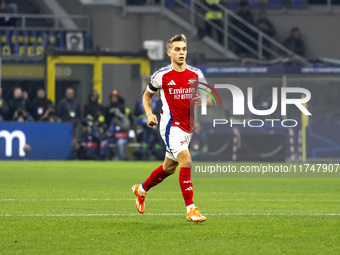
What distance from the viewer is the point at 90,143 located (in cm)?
2722

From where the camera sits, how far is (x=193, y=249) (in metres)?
8.40

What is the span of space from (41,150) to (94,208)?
47.0ft

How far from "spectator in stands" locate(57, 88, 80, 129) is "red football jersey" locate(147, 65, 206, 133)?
1640 centimetres

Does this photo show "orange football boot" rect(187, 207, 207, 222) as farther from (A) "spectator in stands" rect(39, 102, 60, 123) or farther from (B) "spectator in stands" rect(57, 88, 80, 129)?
(B) "spectator in stands" rect(57, 88, 80, 129)

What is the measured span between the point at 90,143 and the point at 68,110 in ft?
3.63

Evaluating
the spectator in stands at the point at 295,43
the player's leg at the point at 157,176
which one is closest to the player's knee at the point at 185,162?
the player's leg at the point at 157,176

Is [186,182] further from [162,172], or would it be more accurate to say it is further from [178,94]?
[178,94]

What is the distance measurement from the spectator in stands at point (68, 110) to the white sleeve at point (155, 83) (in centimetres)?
1620

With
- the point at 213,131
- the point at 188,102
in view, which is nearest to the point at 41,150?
the point at 213,131

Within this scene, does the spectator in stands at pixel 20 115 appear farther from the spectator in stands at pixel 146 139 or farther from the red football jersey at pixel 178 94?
the red football jersey at pixel 178 94

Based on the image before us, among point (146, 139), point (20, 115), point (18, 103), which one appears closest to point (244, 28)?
point (146, 139)

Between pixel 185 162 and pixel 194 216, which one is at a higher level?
pixel 185 162

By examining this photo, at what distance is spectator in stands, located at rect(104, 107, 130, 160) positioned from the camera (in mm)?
27297

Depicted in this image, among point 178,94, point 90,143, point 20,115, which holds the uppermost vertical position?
point 178,94
